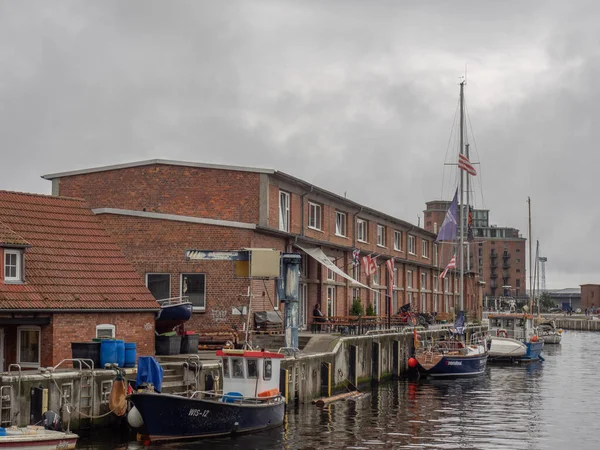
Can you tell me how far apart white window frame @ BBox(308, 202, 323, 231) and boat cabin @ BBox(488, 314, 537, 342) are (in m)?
22.0

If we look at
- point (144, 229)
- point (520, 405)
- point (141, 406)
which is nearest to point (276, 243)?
point (144, 229)

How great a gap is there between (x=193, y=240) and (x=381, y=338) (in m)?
11.4

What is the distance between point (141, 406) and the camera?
25.0 metres

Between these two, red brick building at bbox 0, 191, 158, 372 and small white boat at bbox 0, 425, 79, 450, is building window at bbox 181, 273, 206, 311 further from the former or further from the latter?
small white boat at bbox 0, 425, 79, 450

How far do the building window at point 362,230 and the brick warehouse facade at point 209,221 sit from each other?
6119 mm

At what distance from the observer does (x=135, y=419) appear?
2547 cm

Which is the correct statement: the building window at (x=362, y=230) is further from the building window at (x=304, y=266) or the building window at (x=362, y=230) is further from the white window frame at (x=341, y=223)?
the building window at (x=304, y=266)

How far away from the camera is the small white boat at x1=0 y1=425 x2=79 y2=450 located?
67.6 ft

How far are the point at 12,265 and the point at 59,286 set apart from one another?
6.08 ft

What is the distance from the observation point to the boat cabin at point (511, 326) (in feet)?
219

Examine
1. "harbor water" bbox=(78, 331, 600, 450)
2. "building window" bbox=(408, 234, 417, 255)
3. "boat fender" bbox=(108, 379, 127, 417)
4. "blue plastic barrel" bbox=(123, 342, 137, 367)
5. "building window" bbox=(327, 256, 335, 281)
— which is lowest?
"harbor water" bbox=(78, 331, 600, 450)

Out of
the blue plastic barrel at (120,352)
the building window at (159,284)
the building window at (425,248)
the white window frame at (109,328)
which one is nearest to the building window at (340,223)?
the building window at (159,284)

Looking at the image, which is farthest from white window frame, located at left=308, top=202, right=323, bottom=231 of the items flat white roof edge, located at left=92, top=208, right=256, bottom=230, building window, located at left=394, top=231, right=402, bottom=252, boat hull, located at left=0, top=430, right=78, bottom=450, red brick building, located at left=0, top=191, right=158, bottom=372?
boat hull, located at left=0, top=430, right=78, bottom=450

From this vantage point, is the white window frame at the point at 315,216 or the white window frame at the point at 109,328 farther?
the white window frame at the point at 315,216
